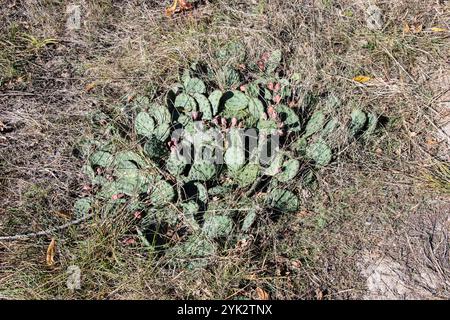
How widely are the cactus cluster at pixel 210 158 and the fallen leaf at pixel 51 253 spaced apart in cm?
19

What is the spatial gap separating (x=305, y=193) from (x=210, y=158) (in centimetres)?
50

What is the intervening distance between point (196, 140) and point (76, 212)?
667 mm

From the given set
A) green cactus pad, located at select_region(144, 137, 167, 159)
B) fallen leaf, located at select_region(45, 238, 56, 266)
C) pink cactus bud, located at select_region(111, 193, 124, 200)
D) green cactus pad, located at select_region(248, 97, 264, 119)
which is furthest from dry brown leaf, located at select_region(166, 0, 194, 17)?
fallen leaf, located at select_region(45, 238, 56, 266)

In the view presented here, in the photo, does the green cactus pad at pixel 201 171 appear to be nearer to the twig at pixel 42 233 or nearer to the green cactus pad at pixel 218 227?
the green cactus pad at pixel 218 227

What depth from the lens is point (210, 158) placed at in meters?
2.40

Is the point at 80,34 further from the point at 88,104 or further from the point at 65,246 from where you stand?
the point at 65,246

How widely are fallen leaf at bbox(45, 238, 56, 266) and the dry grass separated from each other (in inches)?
1.2

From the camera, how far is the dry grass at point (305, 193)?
7.06 ft

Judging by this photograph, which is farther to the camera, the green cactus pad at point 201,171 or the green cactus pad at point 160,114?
the green cactus pad at point 160,114

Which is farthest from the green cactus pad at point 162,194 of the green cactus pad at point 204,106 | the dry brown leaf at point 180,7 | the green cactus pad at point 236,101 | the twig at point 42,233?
the dry brown leaf at point 180,7

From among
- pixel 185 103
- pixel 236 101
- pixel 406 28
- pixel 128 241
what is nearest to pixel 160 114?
pixel 185 103

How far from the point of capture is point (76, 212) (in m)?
2.34

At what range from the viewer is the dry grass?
2.15 meters
